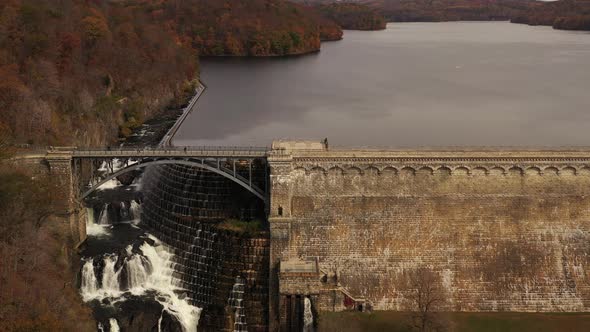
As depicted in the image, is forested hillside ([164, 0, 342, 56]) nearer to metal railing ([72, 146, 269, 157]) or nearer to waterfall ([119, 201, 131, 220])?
waterfall ([119, 201, 131, 220])

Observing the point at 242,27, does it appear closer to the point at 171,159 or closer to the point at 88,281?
the point at 171,159

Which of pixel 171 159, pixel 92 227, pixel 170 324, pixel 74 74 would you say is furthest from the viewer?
pixel 74 74

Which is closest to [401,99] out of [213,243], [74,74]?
[74,74]

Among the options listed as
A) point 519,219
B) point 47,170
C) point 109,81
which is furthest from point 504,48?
point 47,170

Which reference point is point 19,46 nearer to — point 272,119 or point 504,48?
point 272,119

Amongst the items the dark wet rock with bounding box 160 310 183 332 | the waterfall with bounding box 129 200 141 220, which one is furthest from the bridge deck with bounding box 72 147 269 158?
the dark wet rock with bounding box 160 310 183 332

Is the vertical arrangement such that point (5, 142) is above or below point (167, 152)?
above

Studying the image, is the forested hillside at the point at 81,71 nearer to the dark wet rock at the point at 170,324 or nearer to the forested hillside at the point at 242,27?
the dark wet rock at the point at 170,324
